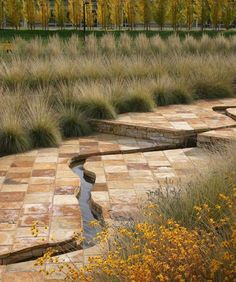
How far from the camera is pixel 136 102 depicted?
326 inches

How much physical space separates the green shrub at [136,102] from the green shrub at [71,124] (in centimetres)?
99

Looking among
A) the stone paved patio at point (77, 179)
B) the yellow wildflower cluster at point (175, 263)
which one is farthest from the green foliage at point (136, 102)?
the yellow wildflower cluster at point (175, 263)

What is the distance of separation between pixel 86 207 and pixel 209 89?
17.1ft

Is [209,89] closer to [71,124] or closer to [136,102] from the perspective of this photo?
[136,102]

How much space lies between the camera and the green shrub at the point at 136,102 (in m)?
8.25

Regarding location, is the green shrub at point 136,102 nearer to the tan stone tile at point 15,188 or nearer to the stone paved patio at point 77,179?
the stone paved patio at point 77,179

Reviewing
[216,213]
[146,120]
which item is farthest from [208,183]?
[146,120]

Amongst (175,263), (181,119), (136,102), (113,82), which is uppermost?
(175,263)

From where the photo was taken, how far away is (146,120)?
24.9 feet

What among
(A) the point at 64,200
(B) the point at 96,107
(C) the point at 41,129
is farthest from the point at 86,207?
(B) the point at 96,107

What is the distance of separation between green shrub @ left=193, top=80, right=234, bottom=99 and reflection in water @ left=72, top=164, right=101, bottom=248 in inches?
154

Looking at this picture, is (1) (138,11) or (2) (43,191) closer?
(2) (43,191)

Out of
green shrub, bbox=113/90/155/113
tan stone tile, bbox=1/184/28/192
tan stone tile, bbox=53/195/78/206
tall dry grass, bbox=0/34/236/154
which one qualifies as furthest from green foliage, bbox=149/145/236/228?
green shrub, bbox=113/90/155/113

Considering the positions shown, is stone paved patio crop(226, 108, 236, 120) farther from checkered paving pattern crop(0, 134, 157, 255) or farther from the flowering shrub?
the flowering shrub
